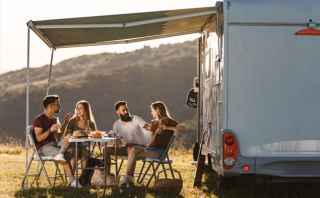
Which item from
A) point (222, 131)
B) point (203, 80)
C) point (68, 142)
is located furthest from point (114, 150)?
point (222, 131)

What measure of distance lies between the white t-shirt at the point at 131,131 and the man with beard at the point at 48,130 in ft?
2.48

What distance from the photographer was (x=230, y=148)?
7.27 metres

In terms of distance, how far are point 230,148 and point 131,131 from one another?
7.09ft

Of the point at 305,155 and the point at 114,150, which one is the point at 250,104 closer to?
the point at 305,155

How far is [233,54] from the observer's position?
733 centimetres

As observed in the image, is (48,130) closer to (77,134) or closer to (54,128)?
(54,128)

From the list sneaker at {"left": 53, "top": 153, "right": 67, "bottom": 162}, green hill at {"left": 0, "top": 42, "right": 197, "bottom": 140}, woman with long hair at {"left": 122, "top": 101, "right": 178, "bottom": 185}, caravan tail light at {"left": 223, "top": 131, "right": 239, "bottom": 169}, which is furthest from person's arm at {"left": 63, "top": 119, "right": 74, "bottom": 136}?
green hill at {"left": 0, "top": 42, "right": 197, "bottom": 140}

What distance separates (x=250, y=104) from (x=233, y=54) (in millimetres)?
536

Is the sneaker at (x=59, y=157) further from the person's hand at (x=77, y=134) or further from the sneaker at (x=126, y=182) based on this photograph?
the sneaker at (x=126, y=182)

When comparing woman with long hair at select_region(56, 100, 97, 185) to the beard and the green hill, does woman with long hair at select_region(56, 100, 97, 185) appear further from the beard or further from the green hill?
the green hill

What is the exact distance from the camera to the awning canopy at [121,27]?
827cm

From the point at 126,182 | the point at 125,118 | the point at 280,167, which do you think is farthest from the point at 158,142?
the point at 280,167

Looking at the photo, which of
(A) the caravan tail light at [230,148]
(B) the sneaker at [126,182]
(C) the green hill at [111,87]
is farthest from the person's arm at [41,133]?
(C) the green hill at [111,87]

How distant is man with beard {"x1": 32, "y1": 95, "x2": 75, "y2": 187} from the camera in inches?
355
